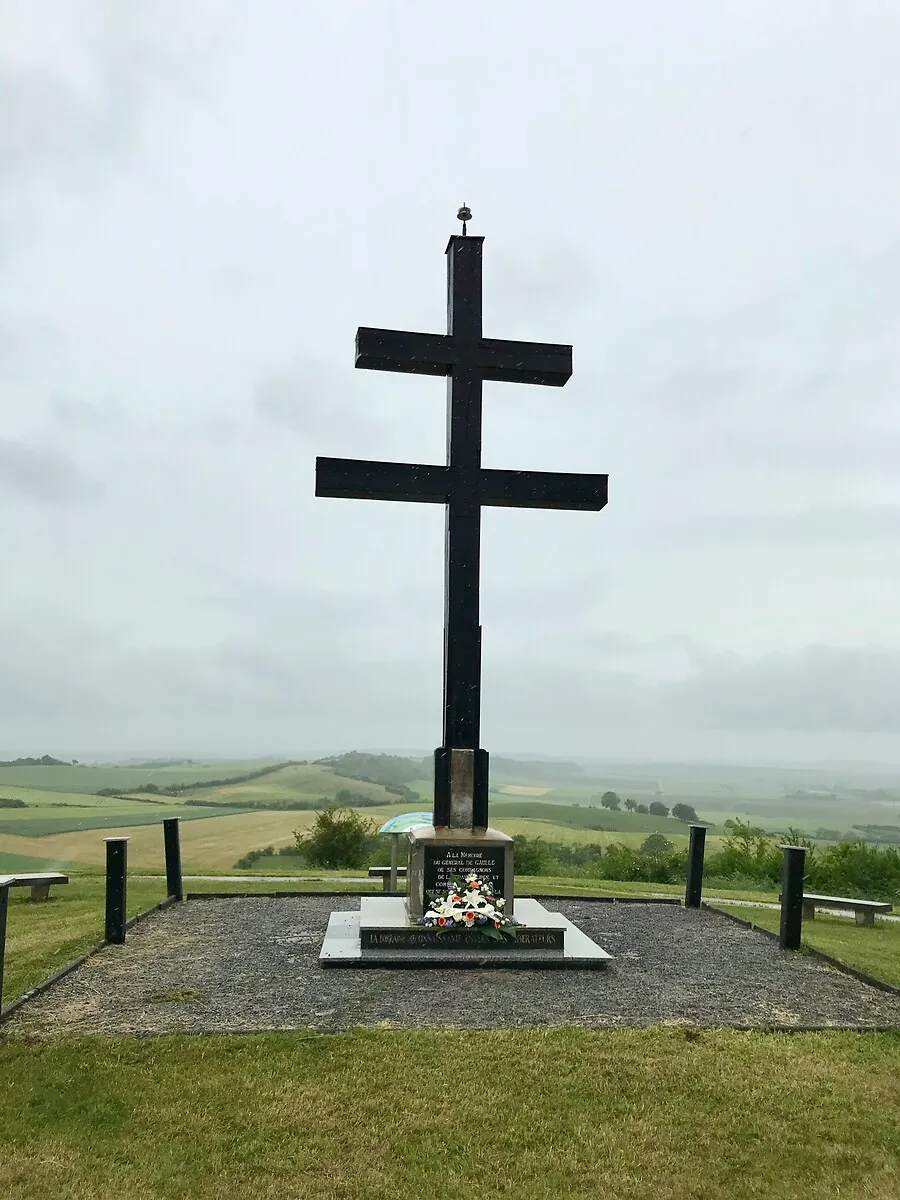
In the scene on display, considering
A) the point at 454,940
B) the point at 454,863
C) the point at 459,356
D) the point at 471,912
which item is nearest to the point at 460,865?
the point at 454,863

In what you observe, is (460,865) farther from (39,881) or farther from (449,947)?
(39,881)

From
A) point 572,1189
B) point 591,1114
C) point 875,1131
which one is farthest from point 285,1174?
point 875,1131

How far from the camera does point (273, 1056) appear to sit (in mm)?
5414

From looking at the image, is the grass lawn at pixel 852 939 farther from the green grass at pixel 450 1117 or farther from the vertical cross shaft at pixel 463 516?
the vertical cross shaft at pixel 463 516

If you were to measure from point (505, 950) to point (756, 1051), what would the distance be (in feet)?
9.15

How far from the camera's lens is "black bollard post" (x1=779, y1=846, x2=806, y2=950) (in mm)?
8938

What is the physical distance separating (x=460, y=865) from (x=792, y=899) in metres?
3.39

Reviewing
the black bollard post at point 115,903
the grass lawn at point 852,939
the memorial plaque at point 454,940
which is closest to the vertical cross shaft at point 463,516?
the memorial plaque at point 454,940

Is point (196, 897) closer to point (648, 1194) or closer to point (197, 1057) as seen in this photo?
point (197, 1057)

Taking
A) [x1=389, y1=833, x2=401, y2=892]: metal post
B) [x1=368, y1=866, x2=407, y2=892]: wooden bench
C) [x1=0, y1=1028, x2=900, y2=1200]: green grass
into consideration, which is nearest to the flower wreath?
[x1=0, y1=1028, x2=900, y2=1200]: green grass

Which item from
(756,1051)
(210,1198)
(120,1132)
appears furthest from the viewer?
(756,1051)

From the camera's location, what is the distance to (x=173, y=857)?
10.7m

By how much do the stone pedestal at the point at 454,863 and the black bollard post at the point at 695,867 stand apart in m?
3.40

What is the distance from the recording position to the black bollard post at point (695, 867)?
11.1m
